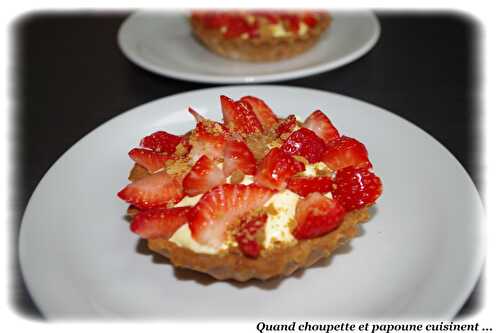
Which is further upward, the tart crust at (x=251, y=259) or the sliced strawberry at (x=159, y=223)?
the sliced strawberry at (x=159, y=223)

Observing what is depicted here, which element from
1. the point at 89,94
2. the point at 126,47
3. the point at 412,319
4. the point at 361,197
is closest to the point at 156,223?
the point at 361,197

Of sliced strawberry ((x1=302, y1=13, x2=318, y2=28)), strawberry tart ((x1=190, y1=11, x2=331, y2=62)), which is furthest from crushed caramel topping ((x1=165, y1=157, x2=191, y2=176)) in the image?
sliced strawberry ((x1=302, y1=13, x2=318, y2=28))

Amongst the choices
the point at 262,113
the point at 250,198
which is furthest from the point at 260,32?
the point at 250,198

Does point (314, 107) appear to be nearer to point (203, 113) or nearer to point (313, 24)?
point (203, 113)

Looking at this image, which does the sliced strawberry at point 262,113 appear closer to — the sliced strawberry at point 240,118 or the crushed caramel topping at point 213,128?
the sliced strawberry at point 240,118

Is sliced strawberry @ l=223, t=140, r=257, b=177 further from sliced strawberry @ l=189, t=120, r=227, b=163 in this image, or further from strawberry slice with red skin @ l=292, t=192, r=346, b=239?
strawberry slice with red skin @ l=292, t=192, r=346, b=239

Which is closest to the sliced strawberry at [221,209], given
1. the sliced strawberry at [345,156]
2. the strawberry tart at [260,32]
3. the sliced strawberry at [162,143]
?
the sliced strawberry at [345,156]

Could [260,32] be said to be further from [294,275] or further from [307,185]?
[294,275]
